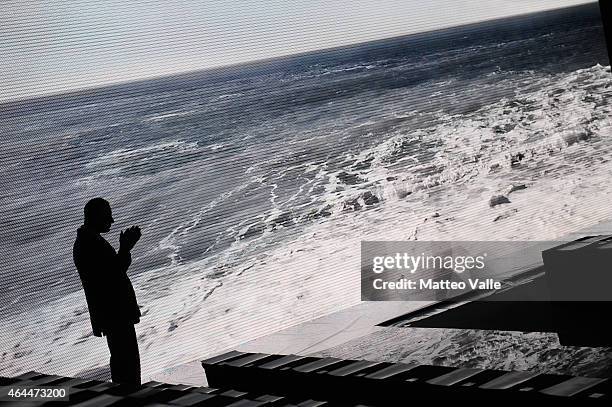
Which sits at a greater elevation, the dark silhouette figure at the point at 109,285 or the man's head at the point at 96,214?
the man's head at the point at 96,214

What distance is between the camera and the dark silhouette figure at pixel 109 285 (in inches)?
142

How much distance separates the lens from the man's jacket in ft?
11.9

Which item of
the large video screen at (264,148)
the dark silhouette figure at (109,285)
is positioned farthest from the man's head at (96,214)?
the large video screen at (264,148)

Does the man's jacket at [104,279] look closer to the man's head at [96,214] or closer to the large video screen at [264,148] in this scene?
the man's head at [96,214]

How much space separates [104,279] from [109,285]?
0.11 ft

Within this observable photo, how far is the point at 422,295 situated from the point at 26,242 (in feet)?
9.75

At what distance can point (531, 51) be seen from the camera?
9.06 metres

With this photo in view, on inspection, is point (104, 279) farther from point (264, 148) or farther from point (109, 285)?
point (264, 148)

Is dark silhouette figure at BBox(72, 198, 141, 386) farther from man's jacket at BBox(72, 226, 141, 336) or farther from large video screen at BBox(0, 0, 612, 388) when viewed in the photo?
large video screen at BBox(0, 0, 612, 388)

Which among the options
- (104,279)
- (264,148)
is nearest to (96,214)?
(104,279)

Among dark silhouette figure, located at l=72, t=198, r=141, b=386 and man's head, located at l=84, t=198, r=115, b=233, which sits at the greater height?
man's head, located at l=84, t=198, r=115, b=233

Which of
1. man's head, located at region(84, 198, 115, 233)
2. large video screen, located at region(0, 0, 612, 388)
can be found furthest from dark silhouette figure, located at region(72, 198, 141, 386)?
large video screen, located at region(0, 0, 612, 388)

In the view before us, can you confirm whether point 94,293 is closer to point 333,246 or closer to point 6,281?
point 6,281

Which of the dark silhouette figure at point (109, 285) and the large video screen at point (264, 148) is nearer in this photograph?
the dark silhouette figure at point (109, 285)
